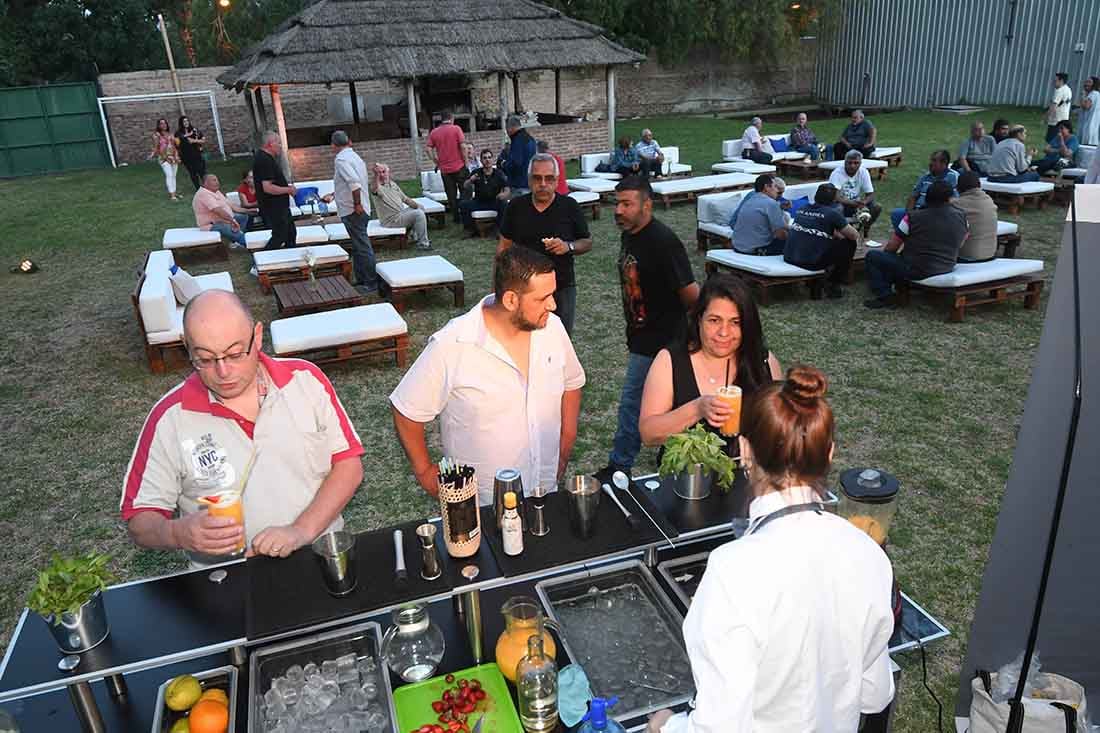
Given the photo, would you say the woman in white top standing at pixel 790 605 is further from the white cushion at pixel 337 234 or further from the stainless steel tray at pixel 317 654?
the white cushion at pixel 337 234

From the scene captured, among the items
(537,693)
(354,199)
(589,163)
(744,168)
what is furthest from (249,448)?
(744,168)

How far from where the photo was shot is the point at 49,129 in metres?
24.1

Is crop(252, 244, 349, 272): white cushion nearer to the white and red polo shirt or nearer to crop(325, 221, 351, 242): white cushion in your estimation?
crop(325, 221, 351, 242): white cushion

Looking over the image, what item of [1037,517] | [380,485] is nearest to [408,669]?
[1037,517]

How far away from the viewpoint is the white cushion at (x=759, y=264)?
893 centimetres

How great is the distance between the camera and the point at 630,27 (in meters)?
31.7

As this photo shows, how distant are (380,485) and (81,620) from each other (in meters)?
3.46

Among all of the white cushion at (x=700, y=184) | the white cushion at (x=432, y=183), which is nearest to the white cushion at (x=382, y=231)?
the white cushion at (x=432, y=183)

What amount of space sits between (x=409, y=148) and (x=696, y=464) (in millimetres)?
17881

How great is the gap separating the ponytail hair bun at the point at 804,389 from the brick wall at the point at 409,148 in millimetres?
17575

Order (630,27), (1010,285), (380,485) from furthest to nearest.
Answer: (630,27) → (1010,285) → (380,485)

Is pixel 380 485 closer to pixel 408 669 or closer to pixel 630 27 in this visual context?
pixel 408 669

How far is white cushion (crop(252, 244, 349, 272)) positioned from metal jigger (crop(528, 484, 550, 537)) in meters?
8.68

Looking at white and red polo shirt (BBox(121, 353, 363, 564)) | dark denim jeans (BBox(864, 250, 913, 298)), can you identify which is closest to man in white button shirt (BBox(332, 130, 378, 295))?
dark denim jeans (BBox(864, 250, 913, 298))
